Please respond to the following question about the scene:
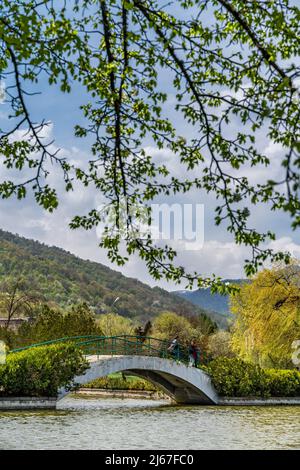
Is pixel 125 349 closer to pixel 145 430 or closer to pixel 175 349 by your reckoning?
pixel 175 349

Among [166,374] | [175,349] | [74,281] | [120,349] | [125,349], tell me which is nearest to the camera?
[120,349]

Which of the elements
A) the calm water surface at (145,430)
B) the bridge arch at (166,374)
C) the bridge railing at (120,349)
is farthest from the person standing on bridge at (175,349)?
the calm water surface at (145,430)

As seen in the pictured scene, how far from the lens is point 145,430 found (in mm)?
17109

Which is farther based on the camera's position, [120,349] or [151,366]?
[151,366]

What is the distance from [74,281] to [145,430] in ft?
300

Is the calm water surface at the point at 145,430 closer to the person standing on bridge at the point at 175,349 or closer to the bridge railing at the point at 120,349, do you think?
the bridge railing at the point at 120,349

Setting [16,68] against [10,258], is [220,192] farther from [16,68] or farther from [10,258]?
[10,258]

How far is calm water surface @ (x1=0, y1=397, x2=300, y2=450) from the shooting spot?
14.0 meters

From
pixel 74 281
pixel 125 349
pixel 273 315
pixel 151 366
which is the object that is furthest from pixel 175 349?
pixel 74 281

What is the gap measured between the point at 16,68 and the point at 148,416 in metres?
16.6

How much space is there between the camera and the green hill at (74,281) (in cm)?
9544

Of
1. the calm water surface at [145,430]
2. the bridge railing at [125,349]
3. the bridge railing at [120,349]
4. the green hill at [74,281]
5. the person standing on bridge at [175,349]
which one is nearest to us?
the calm water surface at [145,430]

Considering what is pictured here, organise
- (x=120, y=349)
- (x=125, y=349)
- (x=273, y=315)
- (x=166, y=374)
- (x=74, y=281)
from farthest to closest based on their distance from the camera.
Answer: (x=74, y=281) < (x=273, y=315) < (x=166, y=374) < (x=125, y=349) < (x=120, y=349)
